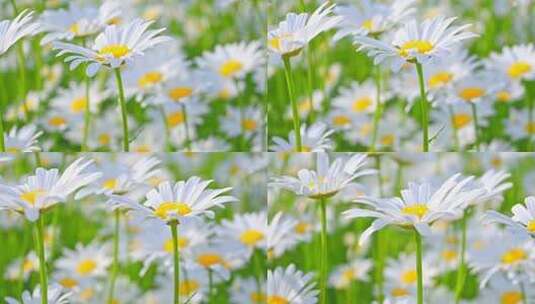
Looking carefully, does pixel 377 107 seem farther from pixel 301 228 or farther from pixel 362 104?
pixel 301 228

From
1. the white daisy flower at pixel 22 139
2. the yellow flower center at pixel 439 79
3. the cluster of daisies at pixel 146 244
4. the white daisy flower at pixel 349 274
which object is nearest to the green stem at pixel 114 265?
the cluster of daisies at pixel 146 244

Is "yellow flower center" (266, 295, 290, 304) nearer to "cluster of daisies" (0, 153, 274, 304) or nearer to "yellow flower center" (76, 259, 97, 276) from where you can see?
"cluster of daisies" (0, 153, 274, 304)

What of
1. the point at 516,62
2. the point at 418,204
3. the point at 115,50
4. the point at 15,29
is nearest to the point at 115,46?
the point at 115,50

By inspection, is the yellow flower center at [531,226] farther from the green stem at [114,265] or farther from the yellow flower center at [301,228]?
the green stem at [114,265]

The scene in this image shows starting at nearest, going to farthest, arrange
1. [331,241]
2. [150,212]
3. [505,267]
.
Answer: [150,212], [505,267], [331,241]

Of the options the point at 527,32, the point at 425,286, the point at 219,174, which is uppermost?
the point at 527,32

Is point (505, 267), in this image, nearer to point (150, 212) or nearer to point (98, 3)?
point (150, 212)

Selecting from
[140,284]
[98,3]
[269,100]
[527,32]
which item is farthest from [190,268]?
[527,32]
